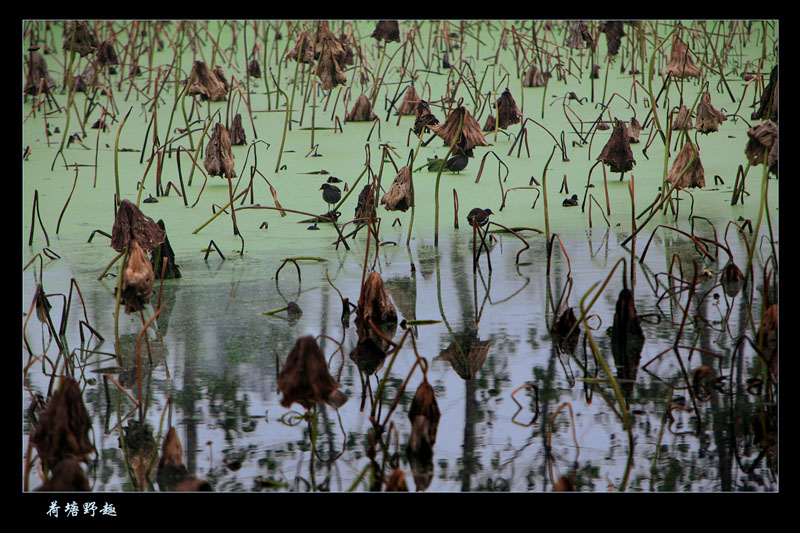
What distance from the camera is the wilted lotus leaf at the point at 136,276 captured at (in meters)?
1.75

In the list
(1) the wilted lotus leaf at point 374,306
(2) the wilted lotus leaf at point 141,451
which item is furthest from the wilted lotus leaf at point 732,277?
(2) the wilted lotus leaf at point 141,451

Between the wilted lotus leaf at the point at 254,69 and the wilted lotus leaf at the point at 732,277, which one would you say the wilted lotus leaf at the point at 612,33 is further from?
the wilted lotus leaf at the point at 732,277

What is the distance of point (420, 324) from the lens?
193 cm

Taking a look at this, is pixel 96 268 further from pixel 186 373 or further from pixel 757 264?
pixel 757 264

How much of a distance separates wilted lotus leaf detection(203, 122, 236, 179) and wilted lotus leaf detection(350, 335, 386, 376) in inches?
45.9

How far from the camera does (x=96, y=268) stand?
2352 mm

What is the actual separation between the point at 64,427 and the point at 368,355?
615mm

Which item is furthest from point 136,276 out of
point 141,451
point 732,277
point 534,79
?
point 534,79

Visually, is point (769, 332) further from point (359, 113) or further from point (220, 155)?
point (359, 113)

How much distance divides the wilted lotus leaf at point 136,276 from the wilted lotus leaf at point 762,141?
3.89 ft

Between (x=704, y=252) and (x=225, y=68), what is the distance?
11.3 feet

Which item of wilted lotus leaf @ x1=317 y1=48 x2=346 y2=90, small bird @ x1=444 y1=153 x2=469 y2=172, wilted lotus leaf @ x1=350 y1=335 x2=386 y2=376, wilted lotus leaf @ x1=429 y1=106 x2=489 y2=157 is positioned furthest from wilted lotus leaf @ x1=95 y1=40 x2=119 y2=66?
wilted lotus leaf @ x1=350 y1=335 x2=386 y2=376
